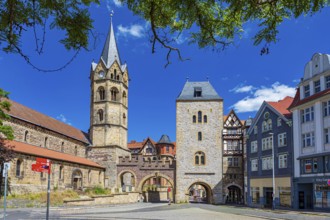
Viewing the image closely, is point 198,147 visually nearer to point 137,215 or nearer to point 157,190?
point 157,190

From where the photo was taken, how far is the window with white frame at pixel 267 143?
151 feet

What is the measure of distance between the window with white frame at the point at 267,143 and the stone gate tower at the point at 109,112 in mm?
23683

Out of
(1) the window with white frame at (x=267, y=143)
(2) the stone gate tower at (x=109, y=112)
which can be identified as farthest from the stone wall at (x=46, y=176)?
(1) the window with white frame at (x=267, y=143)

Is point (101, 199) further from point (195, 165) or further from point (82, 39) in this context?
point (82, 39)

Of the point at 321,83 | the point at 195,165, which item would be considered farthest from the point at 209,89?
the point at 321,83

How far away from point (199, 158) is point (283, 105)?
54.4ft

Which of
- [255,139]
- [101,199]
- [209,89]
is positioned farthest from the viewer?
[209,89]

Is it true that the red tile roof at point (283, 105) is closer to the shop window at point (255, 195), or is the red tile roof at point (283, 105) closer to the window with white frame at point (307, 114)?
the window with white frame at point (307, 114)

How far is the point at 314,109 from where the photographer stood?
37.6m

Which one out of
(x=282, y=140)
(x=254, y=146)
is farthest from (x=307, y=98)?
(x=254, y=146)

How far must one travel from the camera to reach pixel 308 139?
38.4m

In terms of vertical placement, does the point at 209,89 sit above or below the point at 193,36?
above

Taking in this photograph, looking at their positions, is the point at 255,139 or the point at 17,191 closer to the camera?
the point at 17,191

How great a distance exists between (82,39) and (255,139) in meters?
46.6
